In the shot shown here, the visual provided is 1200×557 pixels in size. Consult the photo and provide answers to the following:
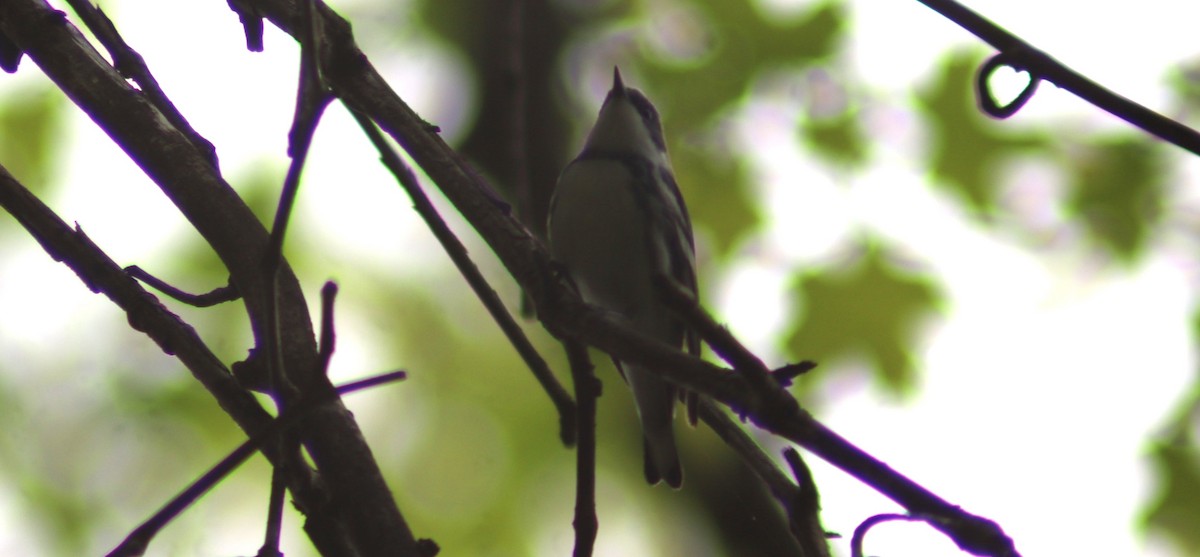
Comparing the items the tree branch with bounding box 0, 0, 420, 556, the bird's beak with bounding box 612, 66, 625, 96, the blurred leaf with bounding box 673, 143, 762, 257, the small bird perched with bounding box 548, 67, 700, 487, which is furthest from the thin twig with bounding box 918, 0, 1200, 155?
the blurred leaf with bounding box 673, 143, 762, 257

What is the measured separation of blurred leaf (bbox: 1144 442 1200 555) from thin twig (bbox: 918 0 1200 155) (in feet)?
8.75

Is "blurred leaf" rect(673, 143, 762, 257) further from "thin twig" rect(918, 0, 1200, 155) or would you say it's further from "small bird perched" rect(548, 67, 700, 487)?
"thin twig" rect(918, 0, 1200, 155)

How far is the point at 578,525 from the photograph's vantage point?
1.23m

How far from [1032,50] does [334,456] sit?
94 cm

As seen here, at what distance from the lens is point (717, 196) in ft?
12.2

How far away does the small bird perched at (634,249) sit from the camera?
244cm

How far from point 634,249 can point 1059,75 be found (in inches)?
56.4

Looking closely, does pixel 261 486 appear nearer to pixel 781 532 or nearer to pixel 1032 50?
pixel 781 532

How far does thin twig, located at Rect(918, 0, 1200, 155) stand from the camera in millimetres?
989

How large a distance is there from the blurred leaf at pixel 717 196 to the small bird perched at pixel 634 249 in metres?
1.03

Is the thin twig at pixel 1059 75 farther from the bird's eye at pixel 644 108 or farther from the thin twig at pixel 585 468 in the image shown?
the bird's eye at pixel 644 108

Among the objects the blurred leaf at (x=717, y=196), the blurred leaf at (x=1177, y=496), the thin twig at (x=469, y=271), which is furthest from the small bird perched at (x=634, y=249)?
the blurred leaf at (x=1177, y=496)

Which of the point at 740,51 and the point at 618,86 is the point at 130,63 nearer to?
the point at 618,86

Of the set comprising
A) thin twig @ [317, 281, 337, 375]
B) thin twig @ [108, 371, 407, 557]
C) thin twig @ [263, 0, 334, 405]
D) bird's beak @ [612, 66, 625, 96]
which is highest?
bird's beak @ [612, 66, 625, 96]
